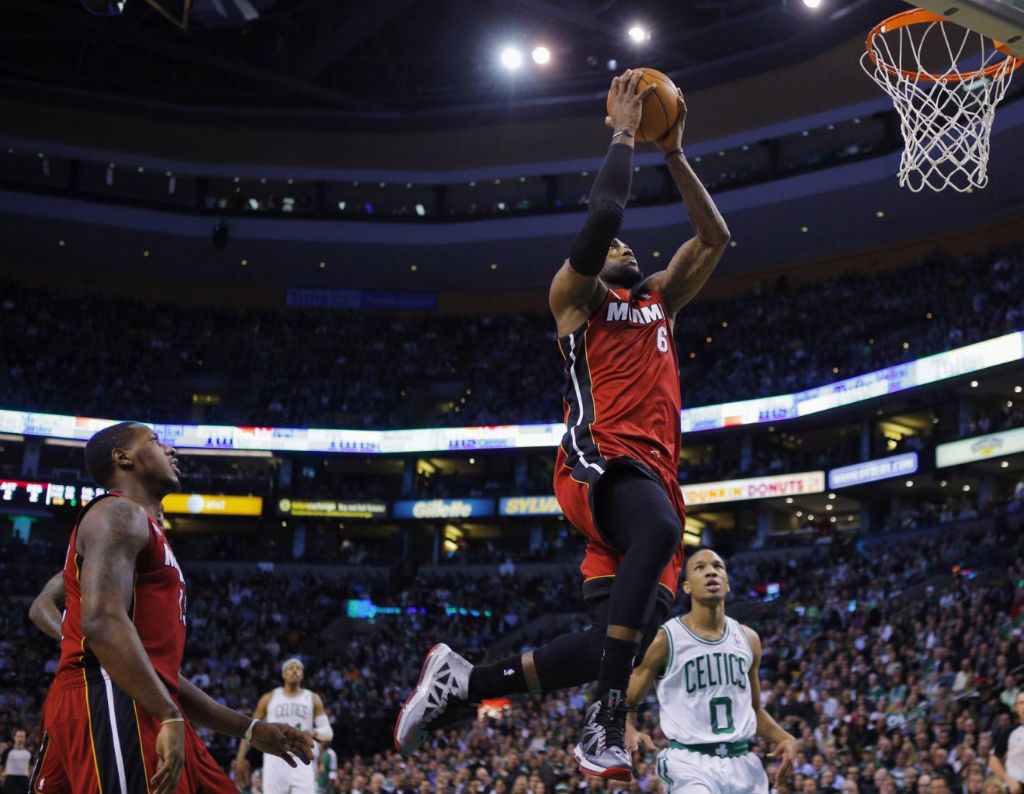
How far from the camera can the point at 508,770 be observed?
18453 millimetres

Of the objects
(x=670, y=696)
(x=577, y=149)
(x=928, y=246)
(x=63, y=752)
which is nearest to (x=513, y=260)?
(x=577, y=149)

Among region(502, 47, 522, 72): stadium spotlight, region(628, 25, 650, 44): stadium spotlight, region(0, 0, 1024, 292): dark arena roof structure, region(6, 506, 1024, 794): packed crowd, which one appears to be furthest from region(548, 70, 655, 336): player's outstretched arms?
region(502, 47, 522, 72): stadium spotlight

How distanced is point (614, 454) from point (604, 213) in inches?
38.8

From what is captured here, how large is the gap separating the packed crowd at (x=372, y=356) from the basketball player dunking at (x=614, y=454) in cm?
3392

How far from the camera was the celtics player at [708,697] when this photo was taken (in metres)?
6.74

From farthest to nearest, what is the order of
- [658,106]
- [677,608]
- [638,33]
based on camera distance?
1. [638,33]
2. [677,608]
3. [658,106]

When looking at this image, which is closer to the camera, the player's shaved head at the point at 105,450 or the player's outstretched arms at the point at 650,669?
the player's shaved head at the point at 105,450

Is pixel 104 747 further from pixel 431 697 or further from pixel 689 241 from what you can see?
pixel 689 241

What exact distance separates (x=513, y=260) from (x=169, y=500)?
52.2 feet

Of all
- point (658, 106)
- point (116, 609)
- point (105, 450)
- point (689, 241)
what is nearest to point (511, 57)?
point (658, 106)

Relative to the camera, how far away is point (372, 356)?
154ft

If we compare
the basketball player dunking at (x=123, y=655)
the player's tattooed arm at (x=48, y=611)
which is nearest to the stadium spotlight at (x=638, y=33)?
the player's tattooed arm at (x=48, y=611)

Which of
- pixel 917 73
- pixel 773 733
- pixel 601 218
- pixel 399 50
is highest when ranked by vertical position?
pixel 399 50

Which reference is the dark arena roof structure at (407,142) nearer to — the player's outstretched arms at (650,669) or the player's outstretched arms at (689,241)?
the player's outstretched arms at (650,669)
